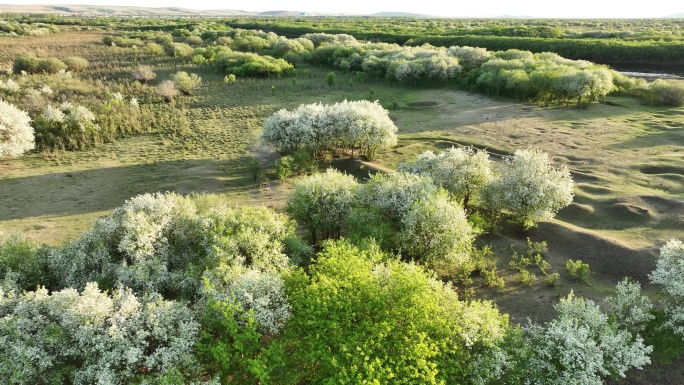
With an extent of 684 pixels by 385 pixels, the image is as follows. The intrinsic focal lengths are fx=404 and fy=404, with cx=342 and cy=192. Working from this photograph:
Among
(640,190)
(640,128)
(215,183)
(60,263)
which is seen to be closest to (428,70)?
(640,128)

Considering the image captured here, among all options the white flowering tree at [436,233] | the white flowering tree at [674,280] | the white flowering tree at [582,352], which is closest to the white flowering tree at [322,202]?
the white flowering tree at [436,233]

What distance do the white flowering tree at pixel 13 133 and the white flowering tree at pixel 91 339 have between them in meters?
28.8

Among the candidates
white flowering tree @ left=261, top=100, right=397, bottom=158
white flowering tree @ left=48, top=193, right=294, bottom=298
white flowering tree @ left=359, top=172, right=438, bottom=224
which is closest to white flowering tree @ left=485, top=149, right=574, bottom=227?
white flowering tree @ left=359, top=172, right=438, bottom=224

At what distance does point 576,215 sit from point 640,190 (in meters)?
7.56

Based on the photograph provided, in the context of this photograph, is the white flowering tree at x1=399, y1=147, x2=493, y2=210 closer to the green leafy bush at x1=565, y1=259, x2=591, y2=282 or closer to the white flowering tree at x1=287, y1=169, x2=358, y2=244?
the white flowering tree at x1=287, y1=169, x2=358, y2=244

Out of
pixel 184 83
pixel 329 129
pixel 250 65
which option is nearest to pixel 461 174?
pixel 329 129

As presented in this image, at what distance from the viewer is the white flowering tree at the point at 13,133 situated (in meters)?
36.5

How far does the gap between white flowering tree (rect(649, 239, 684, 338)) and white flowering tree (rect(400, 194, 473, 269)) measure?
8.87m

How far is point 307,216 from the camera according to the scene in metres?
25.2

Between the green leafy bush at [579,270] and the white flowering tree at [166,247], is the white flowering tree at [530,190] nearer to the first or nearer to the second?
the green leafy bush at [579,270]

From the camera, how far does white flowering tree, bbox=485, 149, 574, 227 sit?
26.6 m

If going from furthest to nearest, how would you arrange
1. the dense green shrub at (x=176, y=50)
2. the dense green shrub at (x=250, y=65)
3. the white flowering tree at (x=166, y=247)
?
the dense green shrub at (x=176, y=50) → the dense green shrub at (x=250, y=65) → the white flowering tree at (x=166, y=247)

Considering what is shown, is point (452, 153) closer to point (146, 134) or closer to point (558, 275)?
point (558, 275)

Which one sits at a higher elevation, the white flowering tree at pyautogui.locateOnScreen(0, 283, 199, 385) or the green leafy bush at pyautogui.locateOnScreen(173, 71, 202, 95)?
the green leafy bush at pyautogui.locateOnScreen(173, 71, 202, 95)
